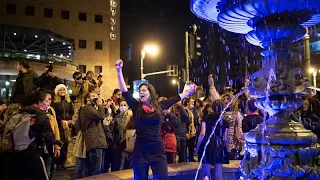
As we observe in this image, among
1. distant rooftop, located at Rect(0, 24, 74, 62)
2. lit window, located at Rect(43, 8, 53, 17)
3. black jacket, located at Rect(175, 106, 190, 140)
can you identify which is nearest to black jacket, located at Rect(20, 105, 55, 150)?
black jacket, located at Rect(175, 106, 190, 140)

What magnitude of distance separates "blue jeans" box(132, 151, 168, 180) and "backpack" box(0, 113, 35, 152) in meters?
1.60

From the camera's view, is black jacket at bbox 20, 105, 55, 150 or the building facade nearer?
black jacket at bbox 20, 105, 55, 150

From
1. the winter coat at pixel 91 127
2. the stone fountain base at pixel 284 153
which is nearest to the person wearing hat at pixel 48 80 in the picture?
the winter coat at pixel 91 127

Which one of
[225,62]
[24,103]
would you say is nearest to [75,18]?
[225,62]

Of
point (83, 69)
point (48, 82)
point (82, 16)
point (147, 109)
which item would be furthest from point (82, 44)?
point (147, 109)

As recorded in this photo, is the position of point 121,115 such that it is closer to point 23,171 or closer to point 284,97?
point 23,171

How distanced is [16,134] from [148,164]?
6.29ft

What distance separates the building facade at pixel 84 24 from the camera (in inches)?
1827

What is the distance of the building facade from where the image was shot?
46.4m

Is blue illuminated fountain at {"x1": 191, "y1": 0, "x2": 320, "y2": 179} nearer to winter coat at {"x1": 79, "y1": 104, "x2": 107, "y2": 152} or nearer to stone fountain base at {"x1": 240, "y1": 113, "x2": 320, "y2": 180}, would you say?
stone fountain base at {"x1": 240, "y1": 113, "x2": 320, "y2": 180}

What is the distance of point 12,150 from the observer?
4.82 metres

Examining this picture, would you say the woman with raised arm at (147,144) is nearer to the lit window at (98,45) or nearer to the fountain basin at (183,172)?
the fountain basin at (183,172)

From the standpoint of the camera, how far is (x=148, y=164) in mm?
4633

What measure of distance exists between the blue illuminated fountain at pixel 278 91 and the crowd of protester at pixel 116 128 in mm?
1226
